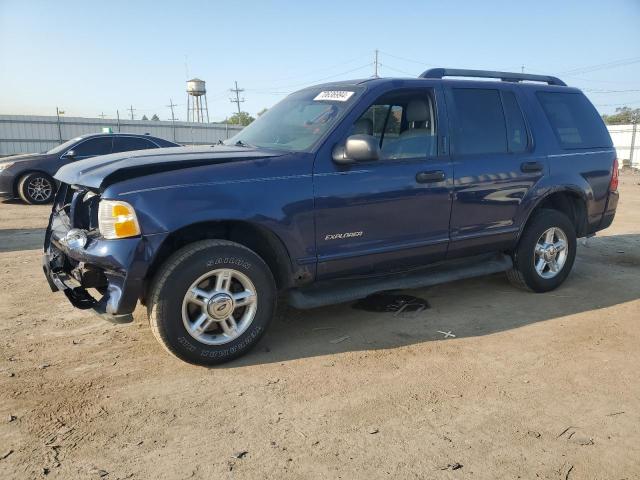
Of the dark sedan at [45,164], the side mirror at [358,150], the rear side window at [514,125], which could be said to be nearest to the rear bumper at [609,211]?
the rear side window at [514,125]

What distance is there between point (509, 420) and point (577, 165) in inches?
131

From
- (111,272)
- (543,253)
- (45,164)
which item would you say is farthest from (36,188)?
Answer: (543,253)

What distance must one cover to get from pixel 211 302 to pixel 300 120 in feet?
5.73

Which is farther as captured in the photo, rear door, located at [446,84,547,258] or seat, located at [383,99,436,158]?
rear door, located at [446,84,547,258]

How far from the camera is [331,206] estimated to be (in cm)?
388

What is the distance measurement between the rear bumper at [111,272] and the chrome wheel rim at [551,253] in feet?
12.2

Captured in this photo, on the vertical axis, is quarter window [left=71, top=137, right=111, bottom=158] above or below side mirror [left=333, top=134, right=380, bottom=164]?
above

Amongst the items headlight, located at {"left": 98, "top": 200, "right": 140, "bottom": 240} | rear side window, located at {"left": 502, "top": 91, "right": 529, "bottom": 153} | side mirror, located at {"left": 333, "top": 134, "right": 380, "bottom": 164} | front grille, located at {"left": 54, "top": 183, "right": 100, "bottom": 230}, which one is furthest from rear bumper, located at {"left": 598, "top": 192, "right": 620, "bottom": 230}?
front grille, located at {"left": 54, "top": 183, "right": 100, "bottom": 230}

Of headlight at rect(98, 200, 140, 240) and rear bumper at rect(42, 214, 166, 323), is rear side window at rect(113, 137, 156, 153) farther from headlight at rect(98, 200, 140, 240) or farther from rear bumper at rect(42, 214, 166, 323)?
headlight at rect(98, 200, 140, 240)

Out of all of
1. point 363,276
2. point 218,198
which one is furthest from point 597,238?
point 218,198

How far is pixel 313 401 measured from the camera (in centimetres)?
315

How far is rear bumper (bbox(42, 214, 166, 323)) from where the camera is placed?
10.7ft

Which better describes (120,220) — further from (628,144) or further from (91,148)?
(628,144)

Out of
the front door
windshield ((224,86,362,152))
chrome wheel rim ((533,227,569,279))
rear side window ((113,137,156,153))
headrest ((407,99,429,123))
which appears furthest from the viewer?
rear side window ((113,137,156,153))
